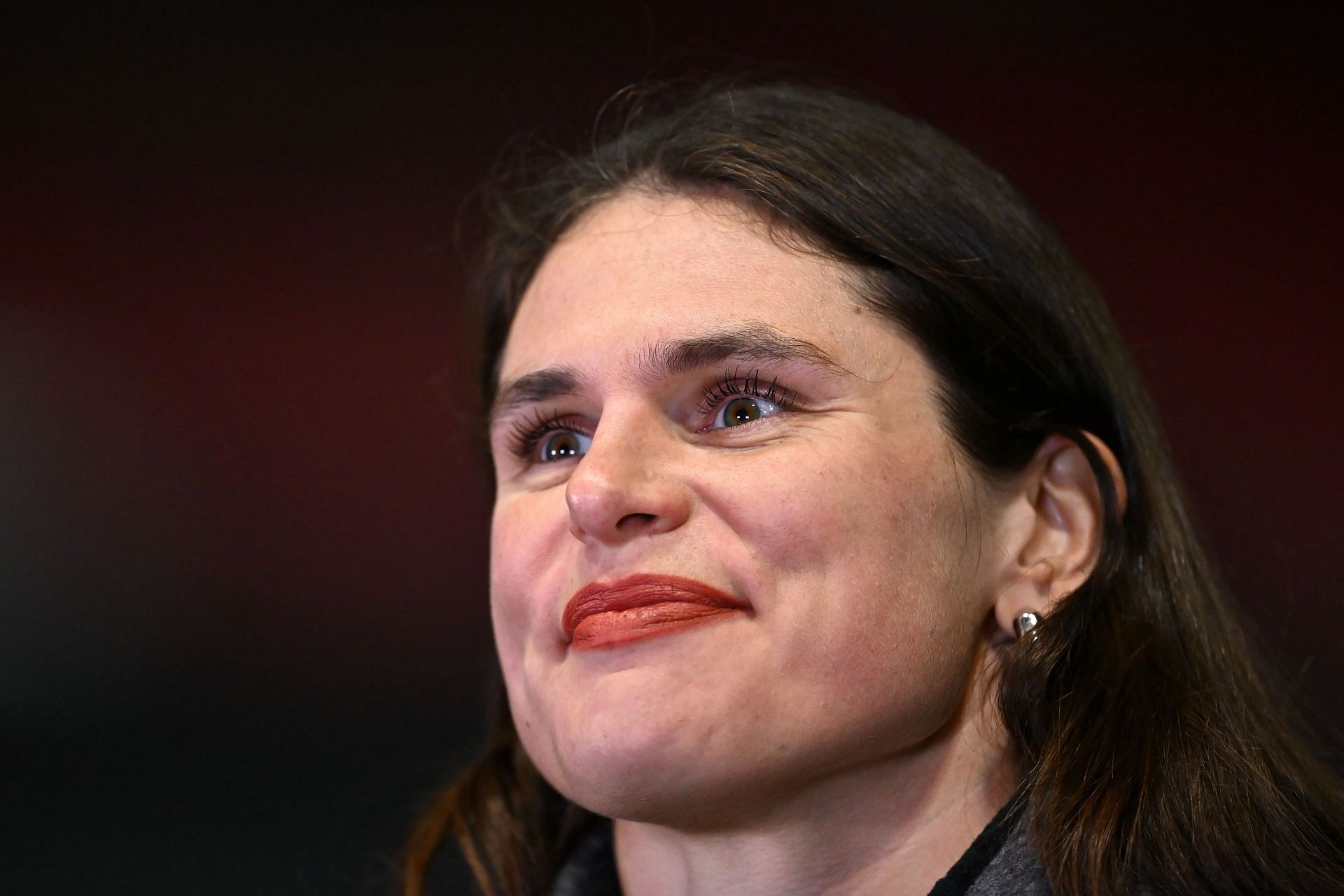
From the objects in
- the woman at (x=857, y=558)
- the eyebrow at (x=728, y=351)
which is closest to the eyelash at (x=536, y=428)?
the woman at (x=857, y=558)

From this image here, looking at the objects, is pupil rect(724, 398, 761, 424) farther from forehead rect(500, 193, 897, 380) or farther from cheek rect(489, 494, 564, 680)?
cheek rect(489, 494, 564, 680)

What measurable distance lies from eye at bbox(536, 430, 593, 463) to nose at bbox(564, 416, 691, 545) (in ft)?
0.60

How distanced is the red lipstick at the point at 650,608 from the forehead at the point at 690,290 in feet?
0.81

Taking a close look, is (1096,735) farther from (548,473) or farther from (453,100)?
(453,100)

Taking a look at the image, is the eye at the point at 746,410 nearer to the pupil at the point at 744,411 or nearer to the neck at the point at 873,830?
the pupil at the point at 744,411

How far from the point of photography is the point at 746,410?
1271 mm

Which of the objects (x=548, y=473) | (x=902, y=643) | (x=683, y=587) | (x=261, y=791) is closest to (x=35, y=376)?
(x=261, y=791)

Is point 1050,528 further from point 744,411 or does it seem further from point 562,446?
point 562,446

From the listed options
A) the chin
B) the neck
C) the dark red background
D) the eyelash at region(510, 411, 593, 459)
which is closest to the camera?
the chin

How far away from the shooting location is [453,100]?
2256 millimetres

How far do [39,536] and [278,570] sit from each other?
0.40 meters

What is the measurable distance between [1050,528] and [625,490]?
0.49 metres

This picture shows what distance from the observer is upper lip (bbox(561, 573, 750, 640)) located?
116 cm

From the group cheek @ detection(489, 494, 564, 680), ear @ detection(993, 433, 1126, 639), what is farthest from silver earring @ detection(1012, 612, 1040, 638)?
cheek @ detection(489, 494, 564, 680)
